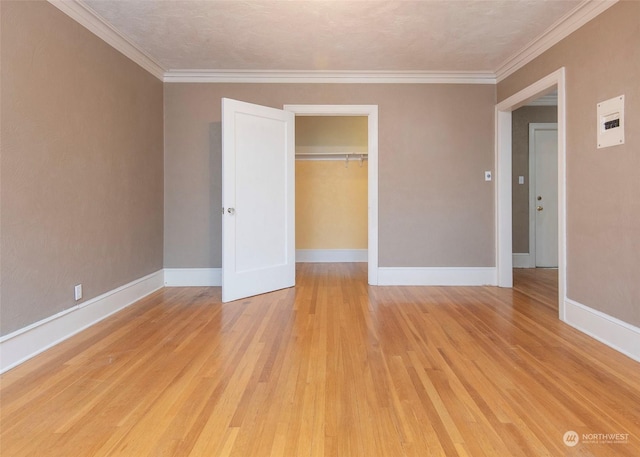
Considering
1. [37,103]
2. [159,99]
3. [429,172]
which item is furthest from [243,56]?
[429,172]

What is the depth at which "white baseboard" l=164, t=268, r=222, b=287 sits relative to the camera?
4043 millimetres

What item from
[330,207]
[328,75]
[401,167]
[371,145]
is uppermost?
[328,75]

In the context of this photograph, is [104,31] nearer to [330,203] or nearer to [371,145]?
[371,145]

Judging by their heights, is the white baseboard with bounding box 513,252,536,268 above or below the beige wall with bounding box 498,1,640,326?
below

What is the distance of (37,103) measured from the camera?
2215 mm

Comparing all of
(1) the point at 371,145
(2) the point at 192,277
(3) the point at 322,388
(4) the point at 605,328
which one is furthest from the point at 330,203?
(3) the point at 322,388

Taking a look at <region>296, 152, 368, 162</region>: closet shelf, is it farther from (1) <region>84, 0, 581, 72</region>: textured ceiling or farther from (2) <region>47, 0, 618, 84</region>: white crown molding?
(1) <region>84, 0, 581, 72</region>: textured ceiling

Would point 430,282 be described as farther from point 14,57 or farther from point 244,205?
point 14,57

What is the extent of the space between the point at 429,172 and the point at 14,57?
3770 mm

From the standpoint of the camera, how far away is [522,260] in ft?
16.8

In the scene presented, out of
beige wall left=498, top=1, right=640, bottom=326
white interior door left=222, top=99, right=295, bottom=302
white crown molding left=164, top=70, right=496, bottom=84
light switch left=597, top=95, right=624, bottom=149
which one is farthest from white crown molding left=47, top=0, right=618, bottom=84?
light switch left=597, top=95, right=624, bottom=149

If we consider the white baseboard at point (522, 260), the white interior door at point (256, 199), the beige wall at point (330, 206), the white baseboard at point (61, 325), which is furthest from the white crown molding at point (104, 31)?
the white baseboard at point (522, 260)

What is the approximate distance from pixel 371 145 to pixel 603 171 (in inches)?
88.3

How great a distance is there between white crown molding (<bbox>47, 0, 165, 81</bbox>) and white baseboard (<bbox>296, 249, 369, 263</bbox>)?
3351mm
